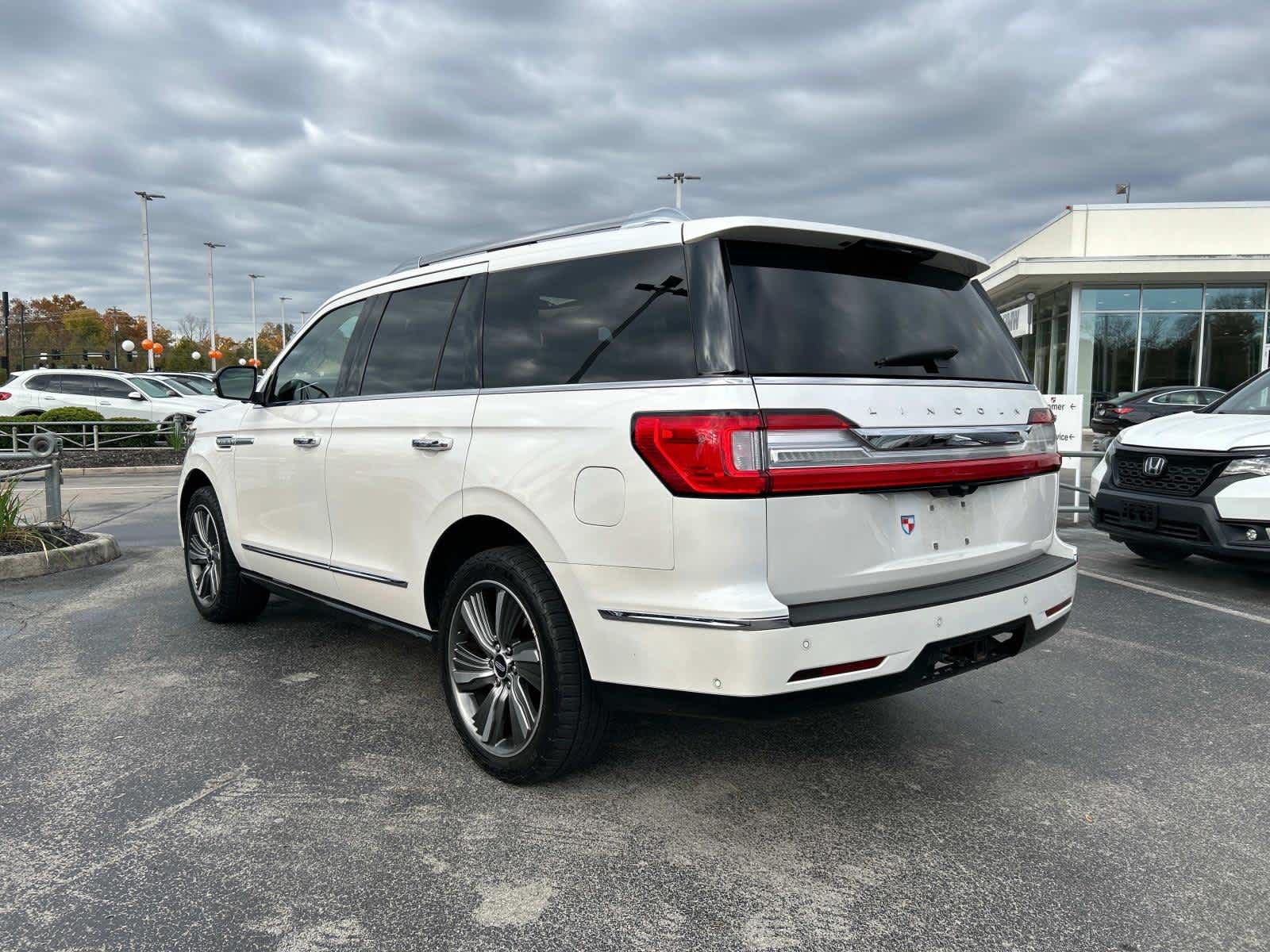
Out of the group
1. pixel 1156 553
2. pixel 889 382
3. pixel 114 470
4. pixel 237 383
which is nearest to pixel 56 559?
pixel 237 383

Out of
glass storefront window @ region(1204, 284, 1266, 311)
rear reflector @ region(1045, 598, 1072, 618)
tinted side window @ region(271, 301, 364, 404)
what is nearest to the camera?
rear reflector @ region(1045, 598, 1072, 618)

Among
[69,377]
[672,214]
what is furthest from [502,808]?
[69,377]

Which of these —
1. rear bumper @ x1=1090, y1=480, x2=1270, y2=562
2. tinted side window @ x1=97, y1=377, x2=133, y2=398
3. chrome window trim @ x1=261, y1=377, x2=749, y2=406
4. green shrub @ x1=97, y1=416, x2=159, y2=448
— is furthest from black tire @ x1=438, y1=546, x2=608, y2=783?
tinted side window @ x1=97, y1=377, x2=133, y2=398

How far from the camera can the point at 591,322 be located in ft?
10.5

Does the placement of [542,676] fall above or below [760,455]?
below

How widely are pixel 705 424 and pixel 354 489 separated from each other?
2.00 metres

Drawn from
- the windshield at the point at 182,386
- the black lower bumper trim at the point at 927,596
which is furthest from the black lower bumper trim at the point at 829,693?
the windshield at the point at 182,386

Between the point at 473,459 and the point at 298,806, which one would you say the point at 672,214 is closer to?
the point at 473,459

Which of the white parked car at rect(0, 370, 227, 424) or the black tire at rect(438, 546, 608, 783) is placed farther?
the white parked car at rect(0, 370, 227, 424)

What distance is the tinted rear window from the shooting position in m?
2.86

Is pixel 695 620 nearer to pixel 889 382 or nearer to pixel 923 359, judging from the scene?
pixel 889 382

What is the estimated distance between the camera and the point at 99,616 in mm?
5996

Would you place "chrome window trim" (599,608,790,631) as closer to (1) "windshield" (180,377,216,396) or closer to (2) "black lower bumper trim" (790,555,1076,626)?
(2) "black lower bumper trim" (790,555,1076,626)

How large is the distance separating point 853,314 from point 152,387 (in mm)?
22180
